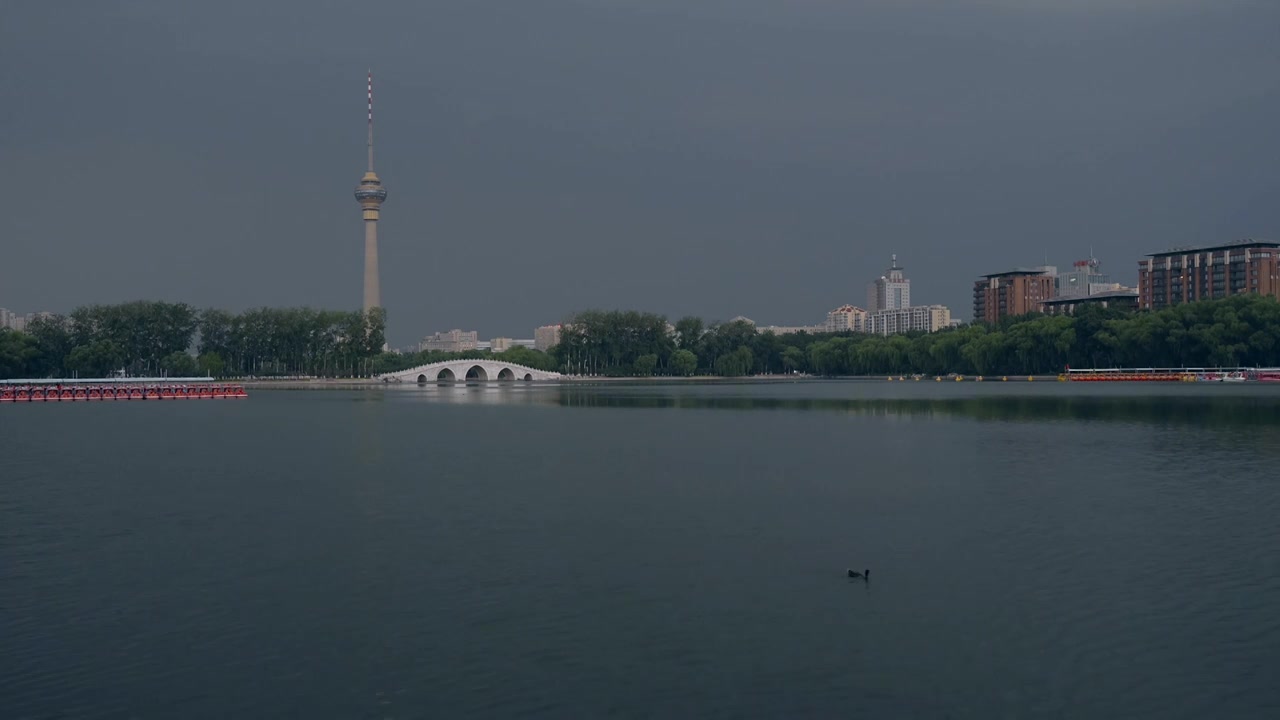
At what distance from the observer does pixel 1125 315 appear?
349ft

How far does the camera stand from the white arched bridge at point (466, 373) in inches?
5054

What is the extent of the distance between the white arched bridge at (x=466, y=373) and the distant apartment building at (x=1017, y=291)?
81.5 m

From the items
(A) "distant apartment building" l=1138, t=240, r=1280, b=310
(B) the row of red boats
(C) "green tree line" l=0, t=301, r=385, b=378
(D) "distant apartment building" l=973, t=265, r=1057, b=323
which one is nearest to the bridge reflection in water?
(B) the row of red boats

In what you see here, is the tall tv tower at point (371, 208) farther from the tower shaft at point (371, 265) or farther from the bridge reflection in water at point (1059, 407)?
the bridge reflection in water at point (1059, 407)

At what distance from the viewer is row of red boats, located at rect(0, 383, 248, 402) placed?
77.1 meters

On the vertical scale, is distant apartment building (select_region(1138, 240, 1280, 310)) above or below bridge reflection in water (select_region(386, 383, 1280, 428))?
above

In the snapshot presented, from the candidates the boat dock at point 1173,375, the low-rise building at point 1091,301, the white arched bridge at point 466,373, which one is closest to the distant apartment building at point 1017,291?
the low-rise building at point 1091,301

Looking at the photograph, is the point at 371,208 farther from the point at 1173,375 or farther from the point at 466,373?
the point at 1173,375

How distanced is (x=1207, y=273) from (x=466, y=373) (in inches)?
3890

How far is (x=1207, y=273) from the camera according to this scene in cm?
13738

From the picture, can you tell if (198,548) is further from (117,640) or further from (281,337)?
(281,337)

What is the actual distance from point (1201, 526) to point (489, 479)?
50.3ft

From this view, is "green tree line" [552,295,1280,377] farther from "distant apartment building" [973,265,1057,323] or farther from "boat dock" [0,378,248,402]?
"boat dock" [0,378,248,402]

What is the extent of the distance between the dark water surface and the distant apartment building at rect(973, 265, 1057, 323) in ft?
515
